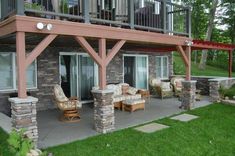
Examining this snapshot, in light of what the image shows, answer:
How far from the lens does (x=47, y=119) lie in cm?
828

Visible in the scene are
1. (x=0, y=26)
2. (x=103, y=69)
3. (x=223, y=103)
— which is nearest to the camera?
(x=0, y=26)

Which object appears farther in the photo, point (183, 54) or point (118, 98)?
point (183, 54)

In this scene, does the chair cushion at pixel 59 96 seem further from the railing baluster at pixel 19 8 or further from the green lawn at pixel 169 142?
the railing baluster at pixel 19 8

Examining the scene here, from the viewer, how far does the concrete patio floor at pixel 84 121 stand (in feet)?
21.0

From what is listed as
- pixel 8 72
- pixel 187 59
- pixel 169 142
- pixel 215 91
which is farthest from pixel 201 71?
pixel 169 142

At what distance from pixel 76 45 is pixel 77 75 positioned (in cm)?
139

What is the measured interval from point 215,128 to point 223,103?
392 cm

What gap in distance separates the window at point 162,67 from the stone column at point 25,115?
10028mm

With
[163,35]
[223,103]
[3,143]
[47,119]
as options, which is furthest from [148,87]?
[3,143]

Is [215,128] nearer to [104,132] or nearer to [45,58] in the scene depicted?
[104,132]

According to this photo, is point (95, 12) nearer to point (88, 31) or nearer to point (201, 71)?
point (88, 31)

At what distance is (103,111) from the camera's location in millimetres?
6691

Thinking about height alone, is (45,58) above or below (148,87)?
above

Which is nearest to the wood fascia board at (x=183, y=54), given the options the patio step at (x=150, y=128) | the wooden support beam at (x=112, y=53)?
the wooden support beam at (x=112, y=53)
